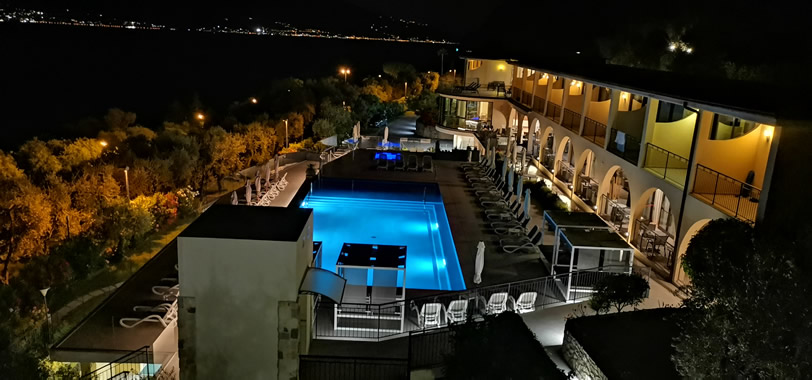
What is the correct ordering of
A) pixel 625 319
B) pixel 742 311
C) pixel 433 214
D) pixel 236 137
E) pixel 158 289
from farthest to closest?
pixel 236 137 < pixel 433 214 < pixel 158 289 < pixel 625 319 < pixel 742 311

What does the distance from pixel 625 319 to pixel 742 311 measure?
4.44m

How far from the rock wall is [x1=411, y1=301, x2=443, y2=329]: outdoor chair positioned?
2.54 metres

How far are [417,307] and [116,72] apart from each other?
403ft

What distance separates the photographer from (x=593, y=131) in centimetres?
2359

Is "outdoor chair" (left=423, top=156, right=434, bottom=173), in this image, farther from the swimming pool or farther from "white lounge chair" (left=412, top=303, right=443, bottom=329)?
"white lounge chair" (left=412, top=303, right=443, bottom=329)

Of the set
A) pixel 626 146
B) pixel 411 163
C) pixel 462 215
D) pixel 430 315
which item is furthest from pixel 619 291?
pixel 411 163

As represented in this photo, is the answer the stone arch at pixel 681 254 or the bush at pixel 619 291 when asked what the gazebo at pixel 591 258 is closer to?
the bush at pixel 619 291

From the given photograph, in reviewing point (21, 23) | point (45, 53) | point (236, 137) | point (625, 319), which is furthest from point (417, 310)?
point (21, 23)

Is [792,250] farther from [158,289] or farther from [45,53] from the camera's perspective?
[45,53]

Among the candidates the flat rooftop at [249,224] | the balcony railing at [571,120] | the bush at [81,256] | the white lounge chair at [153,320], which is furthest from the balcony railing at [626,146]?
the bush at [81,256]

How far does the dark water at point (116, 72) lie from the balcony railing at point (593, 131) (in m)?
41.0

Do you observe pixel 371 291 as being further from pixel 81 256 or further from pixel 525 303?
pixel 81 256

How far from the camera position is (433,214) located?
23.3 metres

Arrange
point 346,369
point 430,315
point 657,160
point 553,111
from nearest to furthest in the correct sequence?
point 346,369, point 430,315, point 657,160, point 553,111
